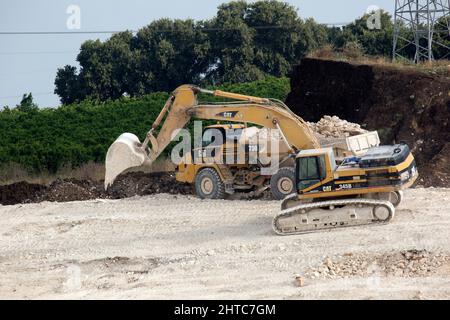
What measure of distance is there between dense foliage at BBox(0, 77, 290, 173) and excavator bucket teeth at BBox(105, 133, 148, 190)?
397 inches

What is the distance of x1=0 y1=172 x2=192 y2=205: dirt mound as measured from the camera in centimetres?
2769

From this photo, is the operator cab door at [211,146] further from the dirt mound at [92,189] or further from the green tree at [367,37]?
the green tree at [367,37]

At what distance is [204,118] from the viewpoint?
25.4 metres

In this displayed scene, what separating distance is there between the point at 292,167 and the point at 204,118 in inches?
98.9

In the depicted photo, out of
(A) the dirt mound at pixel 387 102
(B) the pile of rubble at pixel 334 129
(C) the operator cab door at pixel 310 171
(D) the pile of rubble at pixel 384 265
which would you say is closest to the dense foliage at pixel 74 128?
(A) the dirt mound at pixel 387 102

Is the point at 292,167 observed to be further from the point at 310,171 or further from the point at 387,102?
the point at 387,102

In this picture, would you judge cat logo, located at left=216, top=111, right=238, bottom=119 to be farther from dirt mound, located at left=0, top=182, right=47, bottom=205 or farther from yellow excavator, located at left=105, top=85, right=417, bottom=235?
dirt mound, located at left=0, top=182, right=47, bottom=205

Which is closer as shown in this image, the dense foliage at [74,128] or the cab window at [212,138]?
the cab window at [212,138]

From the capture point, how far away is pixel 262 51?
6131 centimetres

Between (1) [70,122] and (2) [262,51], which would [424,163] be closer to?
(1) [70,122]

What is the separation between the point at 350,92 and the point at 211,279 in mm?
15985

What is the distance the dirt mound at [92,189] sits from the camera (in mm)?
27688

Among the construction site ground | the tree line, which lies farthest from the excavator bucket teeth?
the tree line

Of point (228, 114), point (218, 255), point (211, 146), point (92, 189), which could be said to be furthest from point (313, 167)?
point (92, 189)
